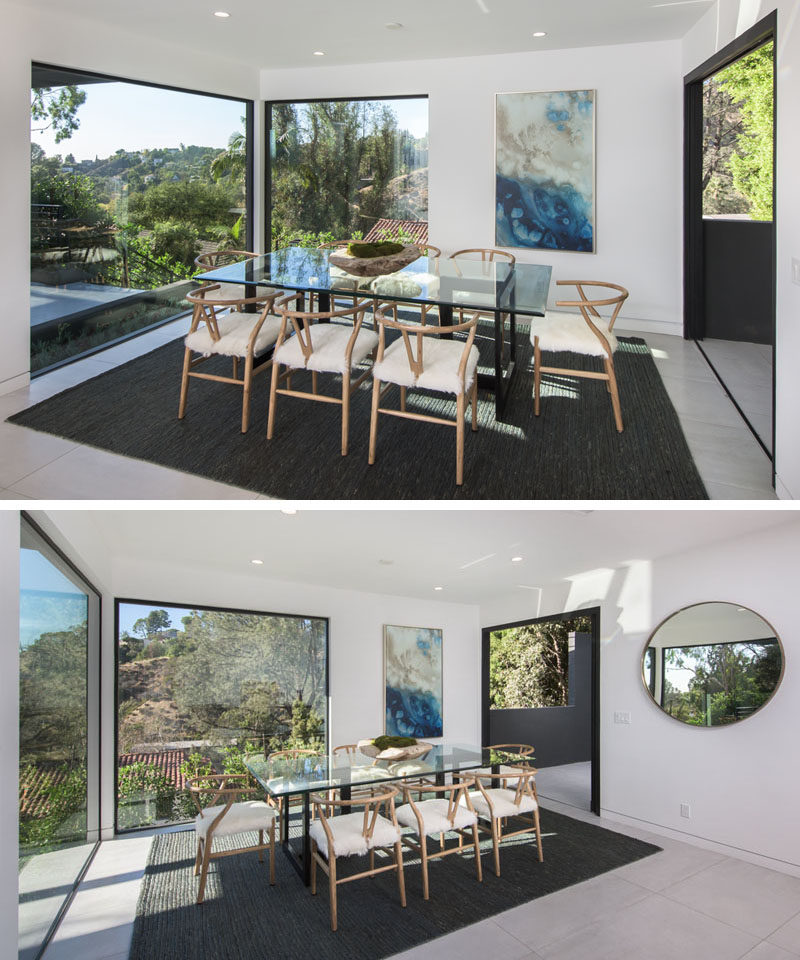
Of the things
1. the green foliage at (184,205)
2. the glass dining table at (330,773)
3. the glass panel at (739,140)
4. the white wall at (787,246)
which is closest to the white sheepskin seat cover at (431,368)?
the white wall at (787,246)

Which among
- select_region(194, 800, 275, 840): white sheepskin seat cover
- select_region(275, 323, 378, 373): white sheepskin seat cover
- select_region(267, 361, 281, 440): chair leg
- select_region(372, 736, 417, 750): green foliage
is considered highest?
select_region(275, 323, 378, 373): white sheepskin seat cover

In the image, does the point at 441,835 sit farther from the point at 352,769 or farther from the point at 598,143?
the point at 598,143

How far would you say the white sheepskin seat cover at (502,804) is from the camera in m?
4.97

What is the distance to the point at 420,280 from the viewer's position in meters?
5.05

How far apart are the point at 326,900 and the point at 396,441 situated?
2.69m

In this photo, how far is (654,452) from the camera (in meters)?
4.22

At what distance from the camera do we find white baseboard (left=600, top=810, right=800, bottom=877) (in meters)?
4.30

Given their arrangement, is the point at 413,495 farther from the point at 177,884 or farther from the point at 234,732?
the point at 234,732

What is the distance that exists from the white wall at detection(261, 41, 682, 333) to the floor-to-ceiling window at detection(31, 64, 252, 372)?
1349 mm

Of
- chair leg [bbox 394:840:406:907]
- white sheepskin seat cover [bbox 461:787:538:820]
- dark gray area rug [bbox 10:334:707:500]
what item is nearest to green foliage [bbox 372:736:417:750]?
white sheepskin seat cover [bbox 461:787:538:820]

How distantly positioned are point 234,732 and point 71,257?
4102 millimetres

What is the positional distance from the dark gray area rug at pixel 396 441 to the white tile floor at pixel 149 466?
98mm

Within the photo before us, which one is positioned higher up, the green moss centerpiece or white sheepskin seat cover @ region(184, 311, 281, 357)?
the green moss centerpiece

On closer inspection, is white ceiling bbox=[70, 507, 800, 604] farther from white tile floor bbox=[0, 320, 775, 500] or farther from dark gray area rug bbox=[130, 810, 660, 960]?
dark gray area rug bbox=[130, 810, 660, 960]
